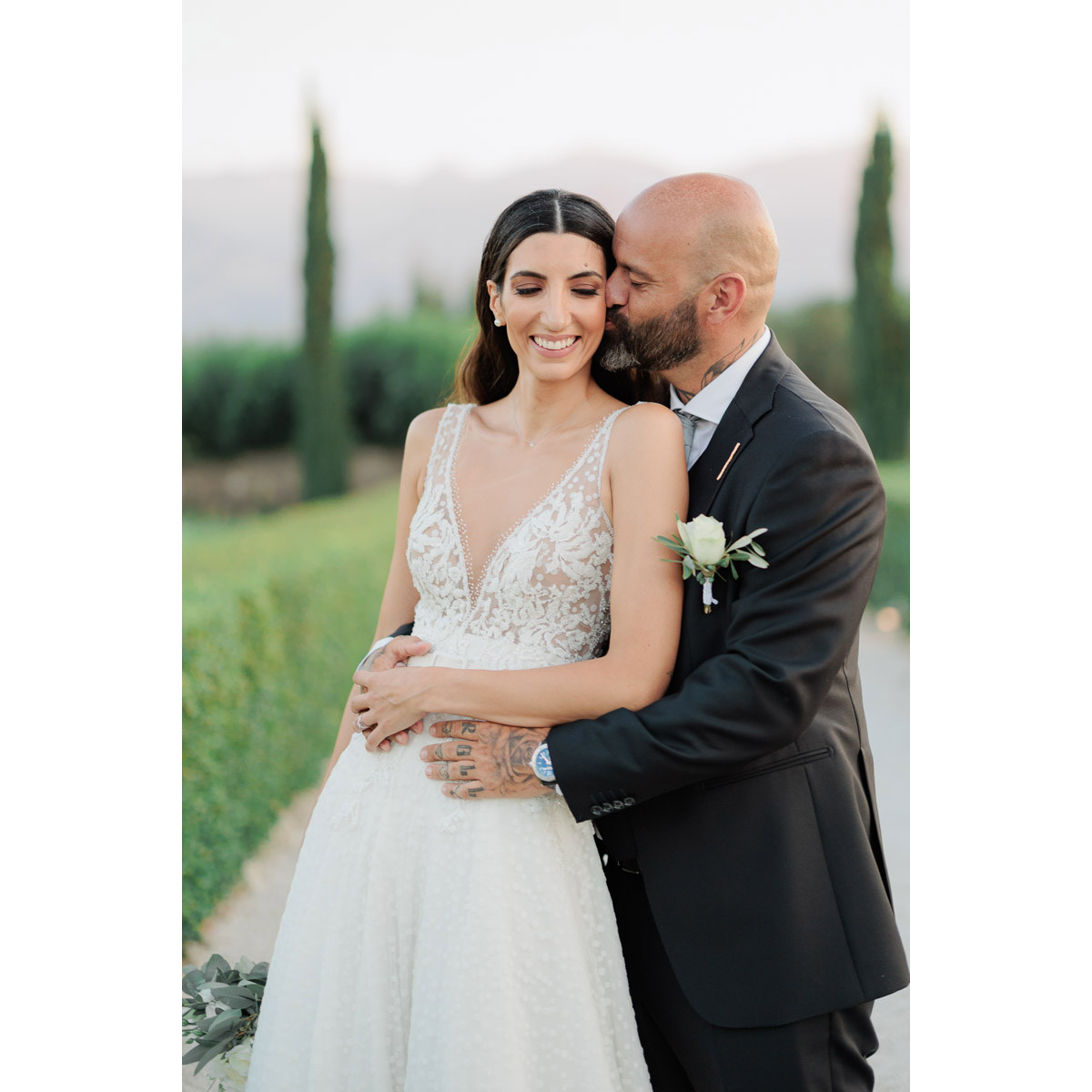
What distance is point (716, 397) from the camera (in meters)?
2.56

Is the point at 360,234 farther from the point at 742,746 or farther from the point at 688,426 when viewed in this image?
the point at 742,746

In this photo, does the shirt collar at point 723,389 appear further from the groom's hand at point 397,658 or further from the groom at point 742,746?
the groom's hand at point 397,658

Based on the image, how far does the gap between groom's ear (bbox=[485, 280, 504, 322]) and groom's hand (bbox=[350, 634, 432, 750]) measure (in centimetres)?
84

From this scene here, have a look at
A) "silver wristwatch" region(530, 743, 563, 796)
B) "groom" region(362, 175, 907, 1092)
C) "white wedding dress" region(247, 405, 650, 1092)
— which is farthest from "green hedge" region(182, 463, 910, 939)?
"silver wristwatch" region(530, 743, 563, 796)

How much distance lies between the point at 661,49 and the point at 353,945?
1584cm

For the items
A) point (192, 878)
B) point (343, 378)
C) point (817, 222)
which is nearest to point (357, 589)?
point (192, 878)

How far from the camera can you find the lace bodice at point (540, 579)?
2.43 m

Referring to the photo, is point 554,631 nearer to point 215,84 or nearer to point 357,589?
point 357,589

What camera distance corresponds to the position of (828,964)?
7.73ft

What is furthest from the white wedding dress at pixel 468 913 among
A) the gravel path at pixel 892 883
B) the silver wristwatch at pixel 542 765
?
the gravel path at pixel 892 883

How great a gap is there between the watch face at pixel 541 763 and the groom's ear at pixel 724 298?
111cm

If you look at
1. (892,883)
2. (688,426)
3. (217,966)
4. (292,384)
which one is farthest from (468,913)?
(292,384)

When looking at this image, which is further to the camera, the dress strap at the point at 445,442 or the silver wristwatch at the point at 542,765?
the dress strap at the point at 445,442

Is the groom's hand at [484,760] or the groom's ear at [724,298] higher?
the groom's ear at [724,298]
